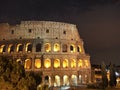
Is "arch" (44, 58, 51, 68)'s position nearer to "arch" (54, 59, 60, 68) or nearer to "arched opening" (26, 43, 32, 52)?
"arch" (54, 59, 60, 68)

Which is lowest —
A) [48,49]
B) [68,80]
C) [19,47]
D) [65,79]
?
[68,80]

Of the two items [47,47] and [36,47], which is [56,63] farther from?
[36,47]

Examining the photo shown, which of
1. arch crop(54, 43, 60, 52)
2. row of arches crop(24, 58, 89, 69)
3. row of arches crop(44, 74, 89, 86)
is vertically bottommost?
row of arches crop(44, 74, 89, 86)

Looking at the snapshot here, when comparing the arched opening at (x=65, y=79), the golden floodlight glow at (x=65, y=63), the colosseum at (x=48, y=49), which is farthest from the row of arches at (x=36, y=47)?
the arched opening at (x=65, y=79)

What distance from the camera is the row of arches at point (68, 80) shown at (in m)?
30.7

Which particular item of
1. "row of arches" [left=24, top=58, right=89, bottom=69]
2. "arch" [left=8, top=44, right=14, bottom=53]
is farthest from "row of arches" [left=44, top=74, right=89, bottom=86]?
"arch" [left=8, top=44, right=14, bottom=53]

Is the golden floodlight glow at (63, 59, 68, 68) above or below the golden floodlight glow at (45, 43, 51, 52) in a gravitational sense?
below

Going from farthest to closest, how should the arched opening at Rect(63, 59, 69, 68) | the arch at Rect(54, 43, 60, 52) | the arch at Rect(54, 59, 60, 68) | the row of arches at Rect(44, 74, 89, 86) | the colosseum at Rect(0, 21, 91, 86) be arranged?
the arch at Rect(54, 43, 60, 52) < the arched opening at Rect(63, 59, 69, 68) < the arch at Rect(54, 59, 60, 68) < the colosseum at Rect(0, 21, 91, 86) < the row of arches at Rect(44, 74, 89, 86)

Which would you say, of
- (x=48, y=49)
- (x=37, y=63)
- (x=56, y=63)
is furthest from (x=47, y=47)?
(x=37, y=63)

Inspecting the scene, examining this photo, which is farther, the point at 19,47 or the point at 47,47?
the point at 19,47

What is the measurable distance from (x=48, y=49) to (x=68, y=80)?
542 cm

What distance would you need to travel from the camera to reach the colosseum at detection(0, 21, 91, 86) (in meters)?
31.0

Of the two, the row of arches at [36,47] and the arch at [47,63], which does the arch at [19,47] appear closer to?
the row of arches at [36,47]

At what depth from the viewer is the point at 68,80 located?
31.7m
